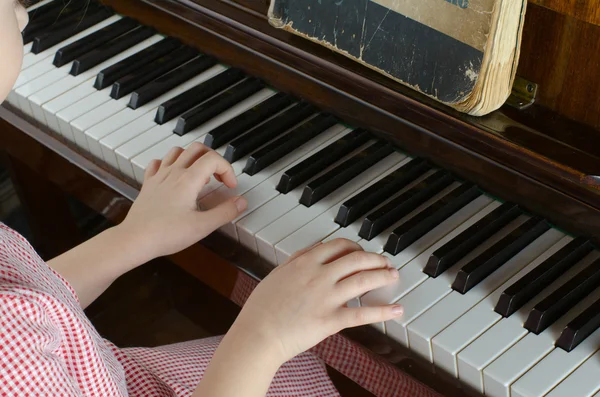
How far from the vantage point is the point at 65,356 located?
1.14 metres

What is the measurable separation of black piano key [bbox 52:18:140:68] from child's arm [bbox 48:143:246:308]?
0.50 metres

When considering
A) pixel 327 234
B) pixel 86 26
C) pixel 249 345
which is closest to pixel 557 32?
pixel 327 234

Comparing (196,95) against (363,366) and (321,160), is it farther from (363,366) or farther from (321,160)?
(363,366)

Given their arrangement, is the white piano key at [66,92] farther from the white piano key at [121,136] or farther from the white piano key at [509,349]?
the white piano key at [509,349]

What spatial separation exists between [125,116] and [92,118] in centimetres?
7

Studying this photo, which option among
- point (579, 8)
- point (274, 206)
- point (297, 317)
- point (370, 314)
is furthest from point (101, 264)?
point (579, 8)

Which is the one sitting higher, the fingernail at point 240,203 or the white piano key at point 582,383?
the white piano key at point 582,383

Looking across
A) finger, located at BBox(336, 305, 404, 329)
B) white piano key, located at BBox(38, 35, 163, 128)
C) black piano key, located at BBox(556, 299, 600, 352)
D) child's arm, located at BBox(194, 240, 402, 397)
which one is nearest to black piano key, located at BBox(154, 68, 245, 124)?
white piano key, located at BBox(38, 35, 163, 128)

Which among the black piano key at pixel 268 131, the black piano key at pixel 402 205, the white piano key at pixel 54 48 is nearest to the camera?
the black piano key at pixel 402 205

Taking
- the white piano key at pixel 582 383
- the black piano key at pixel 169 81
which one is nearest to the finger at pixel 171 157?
the black piano key at pixel 169 81

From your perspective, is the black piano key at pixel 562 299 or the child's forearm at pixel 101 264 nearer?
the black piano key at pixel 562 299

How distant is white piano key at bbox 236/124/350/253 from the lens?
141 centimetres

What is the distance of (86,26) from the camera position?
1.99 meters

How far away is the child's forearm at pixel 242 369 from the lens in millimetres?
1204
